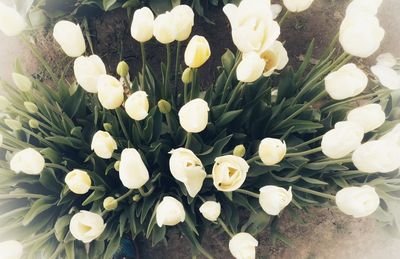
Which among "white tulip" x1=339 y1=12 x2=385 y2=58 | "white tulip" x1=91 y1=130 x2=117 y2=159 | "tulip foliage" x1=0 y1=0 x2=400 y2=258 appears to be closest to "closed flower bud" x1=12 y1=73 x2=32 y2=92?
"tulip foliage" x1=0 y1=0 x2=400 y2=258

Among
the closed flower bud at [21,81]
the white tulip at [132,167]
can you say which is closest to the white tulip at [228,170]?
the white tulip at [132,167]

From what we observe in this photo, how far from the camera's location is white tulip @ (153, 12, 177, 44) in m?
0.94

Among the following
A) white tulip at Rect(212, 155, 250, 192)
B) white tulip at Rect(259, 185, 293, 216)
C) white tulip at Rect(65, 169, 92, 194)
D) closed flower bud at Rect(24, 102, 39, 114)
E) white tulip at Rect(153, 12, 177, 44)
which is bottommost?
white tulip at Rect(259, 185, 293, 216)

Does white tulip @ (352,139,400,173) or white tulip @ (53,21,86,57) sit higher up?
white tulip @ (53,21,86,57)

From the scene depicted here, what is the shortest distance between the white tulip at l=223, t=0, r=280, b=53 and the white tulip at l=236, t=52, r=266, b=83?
0.03 meters

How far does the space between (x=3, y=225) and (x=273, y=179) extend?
2.25ft

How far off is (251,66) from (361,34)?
0.24 meters

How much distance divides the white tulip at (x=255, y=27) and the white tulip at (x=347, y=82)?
16 centimetres

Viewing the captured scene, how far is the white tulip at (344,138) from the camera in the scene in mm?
898

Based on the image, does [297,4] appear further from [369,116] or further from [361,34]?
[369,116]

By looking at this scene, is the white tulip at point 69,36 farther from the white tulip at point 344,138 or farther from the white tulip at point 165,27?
the white tulip at point 344,138

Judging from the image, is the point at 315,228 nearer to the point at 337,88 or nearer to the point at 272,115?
the point at 272,115

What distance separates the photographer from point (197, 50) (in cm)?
94

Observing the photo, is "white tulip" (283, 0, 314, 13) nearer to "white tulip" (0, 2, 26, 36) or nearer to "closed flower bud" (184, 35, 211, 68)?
"closed flower bud" (184, 35, 211, 68)
